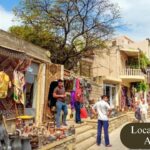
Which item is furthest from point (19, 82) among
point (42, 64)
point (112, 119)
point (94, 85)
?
point (94, 85)

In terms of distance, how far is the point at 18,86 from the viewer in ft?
41.3

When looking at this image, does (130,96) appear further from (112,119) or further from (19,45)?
(19,45)

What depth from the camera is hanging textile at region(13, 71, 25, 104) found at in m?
12.4

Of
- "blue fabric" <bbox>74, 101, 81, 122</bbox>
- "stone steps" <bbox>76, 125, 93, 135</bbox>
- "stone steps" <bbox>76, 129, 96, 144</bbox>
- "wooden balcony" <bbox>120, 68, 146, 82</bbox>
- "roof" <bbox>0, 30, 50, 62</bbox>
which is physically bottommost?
"stone steps" <bbox>76, 129, 96, 144</bbox>

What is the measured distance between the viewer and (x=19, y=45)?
518 inches

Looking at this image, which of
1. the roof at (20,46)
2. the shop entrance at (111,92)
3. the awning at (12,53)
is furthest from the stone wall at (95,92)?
the awning at (12,53)

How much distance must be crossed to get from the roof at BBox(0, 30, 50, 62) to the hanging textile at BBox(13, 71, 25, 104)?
30.5 inches

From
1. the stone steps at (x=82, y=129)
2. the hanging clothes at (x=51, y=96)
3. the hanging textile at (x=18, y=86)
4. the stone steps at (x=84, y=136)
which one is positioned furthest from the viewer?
the hanging clothes at (x=51, y=96)

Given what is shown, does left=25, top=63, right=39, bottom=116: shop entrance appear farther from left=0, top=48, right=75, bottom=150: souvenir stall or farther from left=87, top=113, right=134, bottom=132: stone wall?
left=87, top=113, right=134, bottom=132: stone wall

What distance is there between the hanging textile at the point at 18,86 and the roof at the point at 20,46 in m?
0.77

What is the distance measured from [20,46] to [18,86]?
1438 mm

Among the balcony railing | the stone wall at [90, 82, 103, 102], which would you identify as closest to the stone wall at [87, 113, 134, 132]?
the stone wall at [90, 82, 103, 102]

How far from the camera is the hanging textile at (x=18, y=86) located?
1236cm

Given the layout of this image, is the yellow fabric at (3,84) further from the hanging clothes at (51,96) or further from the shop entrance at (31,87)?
the hanging clothes at (51,96)
